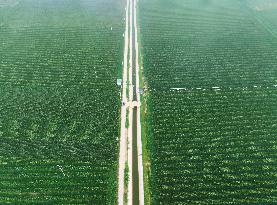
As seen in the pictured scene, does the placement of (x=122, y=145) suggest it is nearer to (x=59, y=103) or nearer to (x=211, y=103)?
(x=59, y=103)

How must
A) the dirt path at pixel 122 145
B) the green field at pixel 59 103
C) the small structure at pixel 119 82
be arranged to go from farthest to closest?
the small structure at pixel 119 82 < the green field at pixel 59 103 < the dirt path at pixel 122 145

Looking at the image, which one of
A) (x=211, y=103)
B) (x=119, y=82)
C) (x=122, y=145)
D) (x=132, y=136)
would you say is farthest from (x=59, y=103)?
(x=211, y=103)

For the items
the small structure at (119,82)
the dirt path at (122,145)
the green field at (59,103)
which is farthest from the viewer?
the small structure at (119,82)

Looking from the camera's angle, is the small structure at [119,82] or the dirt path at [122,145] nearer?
the dirt path at [122,145]

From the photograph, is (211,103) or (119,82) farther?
(119,82)

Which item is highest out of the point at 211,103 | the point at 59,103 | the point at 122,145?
the point at 211,103

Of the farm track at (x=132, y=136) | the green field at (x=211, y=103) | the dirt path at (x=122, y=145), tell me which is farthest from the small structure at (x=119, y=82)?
the green field at (x=211, y=103)

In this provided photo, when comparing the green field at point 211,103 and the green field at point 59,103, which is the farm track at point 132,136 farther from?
the green field at point 211,103

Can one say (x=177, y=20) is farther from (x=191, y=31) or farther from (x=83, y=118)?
(x=83, y=118)
